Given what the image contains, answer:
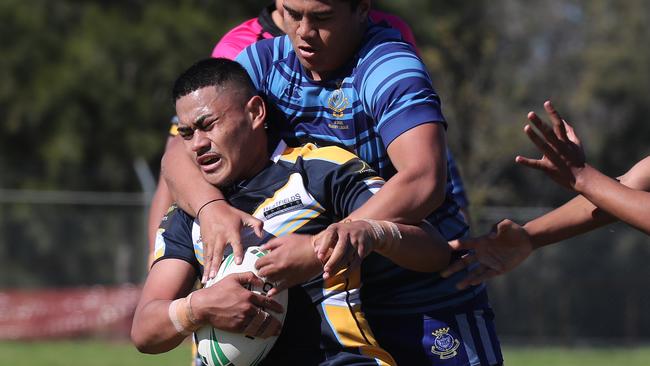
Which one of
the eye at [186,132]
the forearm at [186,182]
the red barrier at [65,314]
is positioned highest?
the red barrier at [65,314]

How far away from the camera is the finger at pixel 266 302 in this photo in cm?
354

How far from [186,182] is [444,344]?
1098 mm

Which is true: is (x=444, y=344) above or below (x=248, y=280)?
below

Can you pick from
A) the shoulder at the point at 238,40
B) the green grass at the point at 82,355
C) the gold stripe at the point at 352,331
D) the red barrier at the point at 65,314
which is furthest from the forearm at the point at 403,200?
the red barrier at the point at 65,314

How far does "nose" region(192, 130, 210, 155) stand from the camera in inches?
155

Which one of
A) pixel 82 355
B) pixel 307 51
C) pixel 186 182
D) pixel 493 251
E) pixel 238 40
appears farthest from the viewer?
pixel 82 355

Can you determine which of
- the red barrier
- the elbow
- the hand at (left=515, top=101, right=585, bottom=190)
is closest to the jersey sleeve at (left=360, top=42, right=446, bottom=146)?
the hand at (left=515, top=101, right=585, bottom=190)

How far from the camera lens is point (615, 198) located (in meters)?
3.81

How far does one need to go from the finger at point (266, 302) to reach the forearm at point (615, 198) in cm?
109

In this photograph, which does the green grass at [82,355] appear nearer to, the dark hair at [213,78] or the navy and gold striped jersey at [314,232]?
the dark hair at [213,78]

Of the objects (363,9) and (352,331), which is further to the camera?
(363,9)

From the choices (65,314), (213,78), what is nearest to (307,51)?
(213,78)

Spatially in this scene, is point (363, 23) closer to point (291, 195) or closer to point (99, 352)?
point (291, 195)

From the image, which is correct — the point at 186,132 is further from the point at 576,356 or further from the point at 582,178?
the point at 576,356
